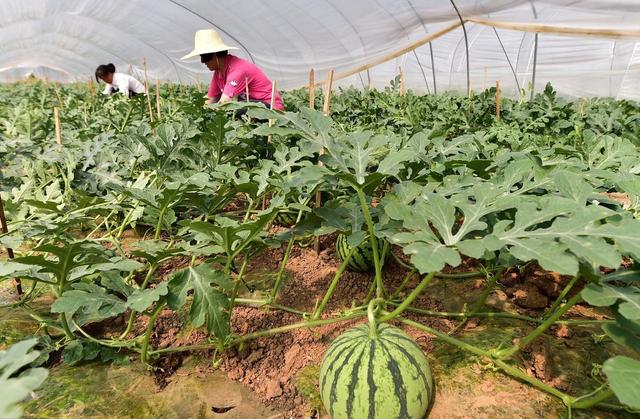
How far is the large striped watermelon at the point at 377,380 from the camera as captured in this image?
50.0 inches

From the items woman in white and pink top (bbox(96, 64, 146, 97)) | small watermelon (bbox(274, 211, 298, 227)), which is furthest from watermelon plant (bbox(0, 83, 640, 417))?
woman in white and pink top (bbox(96, 64, 146, 97))

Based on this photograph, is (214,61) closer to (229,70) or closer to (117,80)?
(229,70)

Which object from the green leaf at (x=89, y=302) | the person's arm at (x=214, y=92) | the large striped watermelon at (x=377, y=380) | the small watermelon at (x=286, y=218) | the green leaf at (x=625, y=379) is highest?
the person's arm at (x=214, y=92)

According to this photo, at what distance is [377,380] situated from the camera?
1.27m

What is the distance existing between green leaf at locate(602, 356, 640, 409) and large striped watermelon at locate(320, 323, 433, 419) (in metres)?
0.55

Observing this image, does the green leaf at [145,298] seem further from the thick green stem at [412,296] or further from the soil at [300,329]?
the thick green stem at [412,296]

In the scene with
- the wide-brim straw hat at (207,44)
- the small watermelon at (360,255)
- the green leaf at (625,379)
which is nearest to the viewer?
the green leaf at (625,379)

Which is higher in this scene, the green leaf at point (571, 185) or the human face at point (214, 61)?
the human face at point (214, 61)

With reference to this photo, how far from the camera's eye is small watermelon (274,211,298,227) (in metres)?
2.60

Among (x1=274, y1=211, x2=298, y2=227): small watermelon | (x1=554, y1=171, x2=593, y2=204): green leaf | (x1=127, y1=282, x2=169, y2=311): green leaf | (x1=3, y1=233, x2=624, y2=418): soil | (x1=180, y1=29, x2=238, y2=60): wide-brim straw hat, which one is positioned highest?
(x1=180, y1=29, x2=238, y2=60): wide-brim straw hat

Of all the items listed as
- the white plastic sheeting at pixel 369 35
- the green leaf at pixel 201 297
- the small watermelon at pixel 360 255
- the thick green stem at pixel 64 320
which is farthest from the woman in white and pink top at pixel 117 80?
the green leaf at pixel 201 297

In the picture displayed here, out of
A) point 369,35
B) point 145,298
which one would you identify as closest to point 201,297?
point 145,298

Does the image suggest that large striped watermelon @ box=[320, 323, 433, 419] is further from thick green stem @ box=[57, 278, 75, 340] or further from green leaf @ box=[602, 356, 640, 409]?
thick green stem @ box=[57, 278, 75, 340]

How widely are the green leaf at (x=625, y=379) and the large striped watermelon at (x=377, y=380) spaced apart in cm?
55
